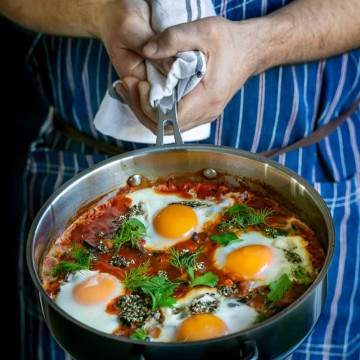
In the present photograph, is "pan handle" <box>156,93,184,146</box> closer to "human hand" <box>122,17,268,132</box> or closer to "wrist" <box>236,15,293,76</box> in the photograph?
"human hand" <box>122,17,268,132</box>

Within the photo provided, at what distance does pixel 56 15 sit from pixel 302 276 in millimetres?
755

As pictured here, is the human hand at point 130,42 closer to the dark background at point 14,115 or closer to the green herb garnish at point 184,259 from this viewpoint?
the green herb garnish at point 184,259

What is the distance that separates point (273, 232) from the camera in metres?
1.15

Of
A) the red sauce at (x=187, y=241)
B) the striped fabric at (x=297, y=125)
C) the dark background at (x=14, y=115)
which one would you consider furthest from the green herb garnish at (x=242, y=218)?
the dark background at (x=14, y=115)

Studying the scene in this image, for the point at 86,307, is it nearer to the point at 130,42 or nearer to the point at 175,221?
the point at 175,221

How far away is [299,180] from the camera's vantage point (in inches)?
44.5

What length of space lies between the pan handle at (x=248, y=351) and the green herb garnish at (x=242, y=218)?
0.98 ft

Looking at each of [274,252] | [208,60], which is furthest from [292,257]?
[208,60]

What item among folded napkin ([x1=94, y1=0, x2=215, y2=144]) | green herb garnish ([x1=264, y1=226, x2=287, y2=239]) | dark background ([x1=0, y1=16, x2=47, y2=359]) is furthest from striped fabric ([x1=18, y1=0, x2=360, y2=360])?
dark background ([x1=0, y1=16, x2=47, y2=359])

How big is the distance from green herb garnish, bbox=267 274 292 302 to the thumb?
15.5 inches

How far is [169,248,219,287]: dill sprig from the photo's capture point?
1.05 m

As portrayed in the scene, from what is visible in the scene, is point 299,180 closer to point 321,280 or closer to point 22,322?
point 321,280

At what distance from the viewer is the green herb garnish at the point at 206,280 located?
1.05 meters

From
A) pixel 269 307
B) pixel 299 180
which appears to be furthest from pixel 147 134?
pixel 269 307
